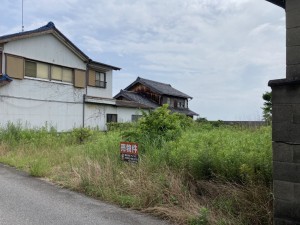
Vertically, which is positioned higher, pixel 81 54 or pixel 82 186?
pixel 81 54

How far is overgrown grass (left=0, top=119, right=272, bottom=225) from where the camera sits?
460 centimetres

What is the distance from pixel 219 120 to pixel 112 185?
19.8 m

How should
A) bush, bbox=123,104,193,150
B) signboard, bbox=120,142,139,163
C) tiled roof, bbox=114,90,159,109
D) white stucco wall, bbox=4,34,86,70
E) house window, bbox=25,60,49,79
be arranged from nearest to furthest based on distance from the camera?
1. signboard, bbox=120,142,139,163
2. bush, bbox=123,104,193,150
3. white stucco wall, bbox=4,34,86,70
4. house window, bbox=25,60,49,79
5. tiled roof, bbox=114,90,159,109

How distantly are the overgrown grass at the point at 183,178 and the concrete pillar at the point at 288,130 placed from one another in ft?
1.93

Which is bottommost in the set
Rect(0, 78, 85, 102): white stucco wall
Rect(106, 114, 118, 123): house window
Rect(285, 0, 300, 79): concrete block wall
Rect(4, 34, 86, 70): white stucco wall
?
Rect(106, 114, 118, 123): house window

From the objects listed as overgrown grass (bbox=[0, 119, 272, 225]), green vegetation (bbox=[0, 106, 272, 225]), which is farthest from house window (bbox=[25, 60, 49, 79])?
overgrown grass (bbox=[0, 119, 272, 225])

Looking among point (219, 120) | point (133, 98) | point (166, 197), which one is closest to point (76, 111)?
point (219, 120)

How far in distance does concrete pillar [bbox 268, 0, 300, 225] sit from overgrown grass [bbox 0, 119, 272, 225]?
1.93 feet

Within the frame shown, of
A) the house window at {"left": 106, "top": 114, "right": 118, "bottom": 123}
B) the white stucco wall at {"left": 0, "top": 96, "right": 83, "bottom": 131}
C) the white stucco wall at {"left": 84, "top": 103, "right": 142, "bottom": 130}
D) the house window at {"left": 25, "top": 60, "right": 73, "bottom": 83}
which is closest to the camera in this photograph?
the white stucco wall at {"left": 0, "top": 96, "right": 83, "bottom": 131}

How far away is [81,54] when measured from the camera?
2205cm

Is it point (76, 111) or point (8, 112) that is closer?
point (8, 112)

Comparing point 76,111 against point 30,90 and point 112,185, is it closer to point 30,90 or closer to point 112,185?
Answer: point 30,90

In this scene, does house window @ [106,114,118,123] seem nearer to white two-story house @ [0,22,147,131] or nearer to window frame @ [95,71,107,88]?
white two-story house @ [0,22,147,131]

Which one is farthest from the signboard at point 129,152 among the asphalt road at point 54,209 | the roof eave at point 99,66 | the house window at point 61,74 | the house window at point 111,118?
the house window at point 111,118
